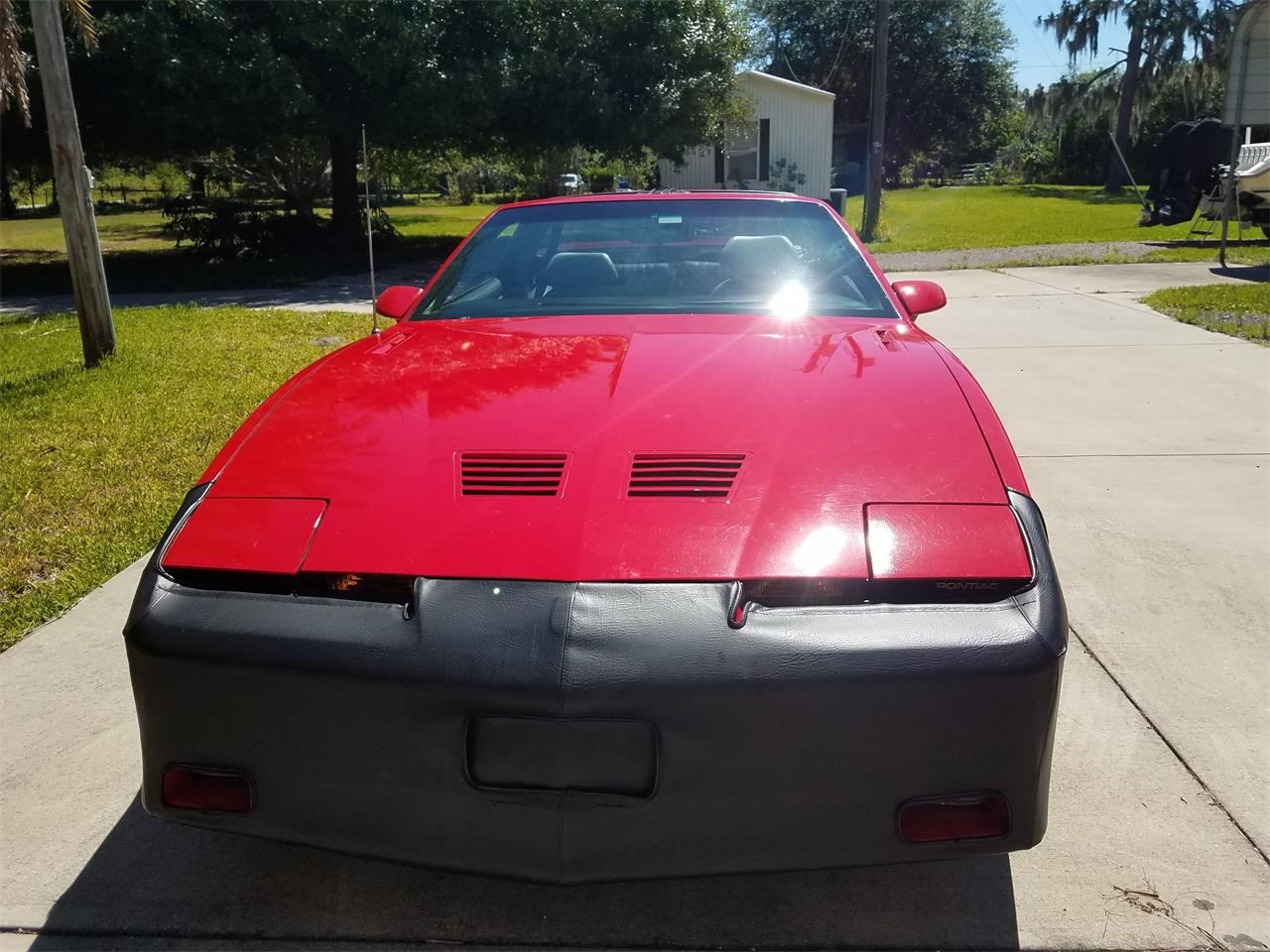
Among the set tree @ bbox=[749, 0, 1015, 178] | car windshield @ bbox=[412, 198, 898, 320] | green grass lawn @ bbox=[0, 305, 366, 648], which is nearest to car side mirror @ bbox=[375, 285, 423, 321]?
car windshield @ bbox=[412, 198, 898, 320]

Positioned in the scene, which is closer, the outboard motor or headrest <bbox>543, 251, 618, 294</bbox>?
headrest <bbox>543, 251, 618, 294</bbox>

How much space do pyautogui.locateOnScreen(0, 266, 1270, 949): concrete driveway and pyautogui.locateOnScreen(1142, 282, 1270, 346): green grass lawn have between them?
5.51 metres

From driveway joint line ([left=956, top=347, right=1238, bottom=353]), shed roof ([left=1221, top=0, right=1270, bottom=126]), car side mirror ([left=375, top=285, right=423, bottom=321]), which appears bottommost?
driveway joint line ([left=956, top=347, right=1238, bottom=353])

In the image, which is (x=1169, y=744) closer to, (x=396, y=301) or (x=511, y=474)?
(x=511, y=474)

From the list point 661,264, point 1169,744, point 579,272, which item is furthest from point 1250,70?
point 1169,744

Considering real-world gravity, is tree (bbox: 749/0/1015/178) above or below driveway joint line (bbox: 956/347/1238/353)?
above

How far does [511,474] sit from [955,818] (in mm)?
1066

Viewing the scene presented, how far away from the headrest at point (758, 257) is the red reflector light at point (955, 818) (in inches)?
77.1

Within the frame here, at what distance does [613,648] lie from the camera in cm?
176

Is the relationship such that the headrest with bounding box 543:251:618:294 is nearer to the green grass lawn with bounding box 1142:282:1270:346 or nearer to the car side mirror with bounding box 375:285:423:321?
the car side mirror with bounding box 375:285:423:321

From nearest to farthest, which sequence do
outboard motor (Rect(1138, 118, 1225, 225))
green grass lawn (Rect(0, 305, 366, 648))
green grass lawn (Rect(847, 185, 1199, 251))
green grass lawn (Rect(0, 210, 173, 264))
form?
green grass lawn (Rect(0, 305, 366, 648))
green grass lawn (Rect(847, 185, 1199, 251))
outboard motor (Rect(1138, 118, 1225, 225))
green grass lawn (Rect(0, 210, 173, 264))

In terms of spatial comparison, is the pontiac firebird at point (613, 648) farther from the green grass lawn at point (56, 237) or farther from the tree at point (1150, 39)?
the tree at point (1150, 39)

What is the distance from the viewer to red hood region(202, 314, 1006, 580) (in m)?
1.93

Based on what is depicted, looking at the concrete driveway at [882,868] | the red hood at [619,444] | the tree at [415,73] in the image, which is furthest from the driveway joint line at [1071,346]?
the tree at [415,73]
